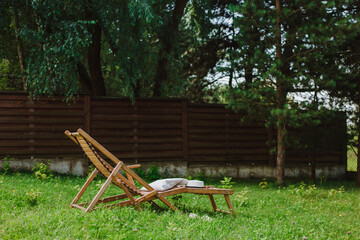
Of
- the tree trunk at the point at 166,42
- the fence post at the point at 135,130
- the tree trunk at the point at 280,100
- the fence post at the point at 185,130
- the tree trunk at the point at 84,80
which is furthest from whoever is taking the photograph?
the tree trunk at the point at 84,80

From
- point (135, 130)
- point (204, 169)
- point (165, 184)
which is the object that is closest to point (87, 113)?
point (135, 130)

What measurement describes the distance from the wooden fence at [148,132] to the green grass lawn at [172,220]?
2659mm

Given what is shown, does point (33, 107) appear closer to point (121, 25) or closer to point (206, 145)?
point (121, 25)

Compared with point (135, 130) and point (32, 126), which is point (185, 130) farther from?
point (32, 126)

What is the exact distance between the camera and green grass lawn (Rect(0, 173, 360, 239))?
3.46 meters

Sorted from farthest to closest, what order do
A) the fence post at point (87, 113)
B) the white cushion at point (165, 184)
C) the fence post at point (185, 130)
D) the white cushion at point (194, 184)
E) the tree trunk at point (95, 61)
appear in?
the fence post at point (185, 130), the tree trunk at point (95, 61), the fence post at point (87, 113), the white cushion at point (194, 184), the white cushion at point (165, 184)

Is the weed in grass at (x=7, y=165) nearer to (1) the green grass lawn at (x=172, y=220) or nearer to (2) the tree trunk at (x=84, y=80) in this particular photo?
(1) the green grass lawn at (x=172, y=220)

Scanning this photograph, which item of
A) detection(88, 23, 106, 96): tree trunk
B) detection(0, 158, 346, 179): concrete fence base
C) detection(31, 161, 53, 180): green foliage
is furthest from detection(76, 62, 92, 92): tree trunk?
detection(31, 161, 53, 180): green foliage

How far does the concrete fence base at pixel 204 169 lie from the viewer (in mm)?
8578

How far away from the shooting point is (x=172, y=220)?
4.03m

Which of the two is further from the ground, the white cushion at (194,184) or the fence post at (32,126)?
the fence post at (32,126)

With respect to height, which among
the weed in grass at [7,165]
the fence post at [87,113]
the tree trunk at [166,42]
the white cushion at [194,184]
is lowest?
the weed in grass at [7,165]

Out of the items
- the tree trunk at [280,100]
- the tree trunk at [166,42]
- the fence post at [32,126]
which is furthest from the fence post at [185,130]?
the fence post at [32,126]

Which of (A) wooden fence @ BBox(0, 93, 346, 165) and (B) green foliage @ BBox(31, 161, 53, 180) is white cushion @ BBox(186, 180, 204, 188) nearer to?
(B) green foliage @ BBox(31, 161, 53, 180)
